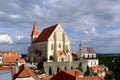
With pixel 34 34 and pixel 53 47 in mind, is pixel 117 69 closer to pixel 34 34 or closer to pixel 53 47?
pixel 53 47

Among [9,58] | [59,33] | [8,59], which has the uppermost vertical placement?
[59,33]

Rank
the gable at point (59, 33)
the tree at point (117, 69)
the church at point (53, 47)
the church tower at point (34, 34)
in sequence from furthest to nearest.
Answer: the church tower at point (34, 34)
the gable at point (59, 33)
the church at point (53, 47)
the tree at point (117, 69)

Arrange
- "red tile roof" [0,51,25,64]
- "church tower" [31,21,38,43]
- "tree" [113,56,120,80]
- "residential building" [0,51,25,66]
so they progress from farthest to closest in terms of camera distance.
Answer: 1. "church tower" [31,21,38,43]
2. "red tile roof" [0,51,25,64]
3. "residential building" [0,51,25,66]
4. "tree" [113,56,120,80]

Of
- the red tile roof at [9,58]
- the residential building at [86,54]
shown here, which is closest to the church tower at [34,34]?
the red tile roof at [9,58]

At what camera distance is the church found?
87438 mm

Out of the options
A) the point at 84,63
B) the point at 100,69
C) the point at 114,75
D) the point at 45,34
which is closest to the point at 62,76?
the point at 114,75

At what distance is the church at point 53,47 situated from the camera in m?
87.4

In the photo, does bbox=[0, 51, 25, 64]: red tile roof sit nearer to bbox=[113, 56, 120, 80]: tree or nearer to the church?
the church

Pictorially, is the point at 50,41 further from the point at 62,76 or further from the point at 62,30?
the point at 62,76

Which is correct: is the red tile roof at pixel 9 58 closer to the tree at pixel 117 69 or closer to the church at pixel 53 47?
the church at pixel 53 47

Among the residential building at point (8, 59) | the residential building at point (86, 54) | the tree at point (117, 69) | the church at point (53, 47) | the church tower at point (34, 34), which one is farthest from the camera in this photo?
the church tower at point (34, 34)

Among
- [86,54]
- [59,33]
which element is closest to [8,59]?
[59,33]

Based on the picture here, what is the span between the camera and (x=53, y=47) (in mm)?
89062

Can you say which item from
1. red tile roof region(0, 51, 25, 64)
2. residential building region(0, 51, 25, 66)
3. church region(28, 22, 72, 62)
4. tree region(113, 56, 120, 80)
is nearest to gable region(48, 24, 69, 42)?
church region(28, 22, 72, 62)
